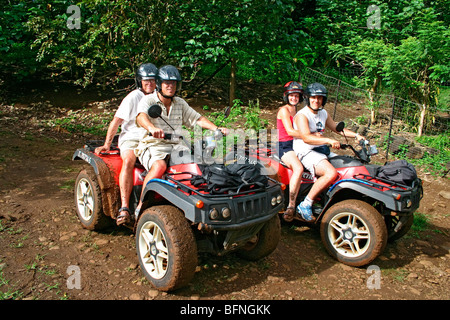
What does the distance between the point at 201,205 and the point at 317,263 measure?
1887 millimetres

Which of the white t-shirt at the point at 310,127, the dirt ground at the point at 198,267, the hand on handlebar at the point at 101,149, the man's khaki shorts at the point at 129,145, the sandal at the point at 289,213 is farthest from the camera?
the white t-shirt at the point at 310,127

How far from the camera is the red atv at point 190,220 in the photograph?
3.48 m

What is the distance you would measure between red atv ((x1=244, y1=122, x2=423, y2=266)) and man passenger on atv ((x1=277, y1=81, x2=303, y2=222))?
0.51ft

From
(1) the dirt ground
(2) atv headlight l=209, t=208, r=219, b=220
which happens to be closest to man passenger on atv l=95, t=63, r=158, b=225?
(1) the dirt ground

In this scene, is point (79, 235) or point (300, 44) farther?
point (300, 44)

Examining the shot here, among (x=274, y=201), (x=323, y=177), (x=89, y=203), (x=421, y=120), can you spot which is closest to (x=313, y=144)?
(x=323, y=177)

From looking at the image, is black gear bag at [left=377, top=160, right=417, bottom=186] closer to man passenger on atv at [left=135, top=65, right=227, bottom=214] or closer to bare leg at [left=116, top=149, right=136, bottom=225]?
man passenger on atv at [left=135, top=65, right=227, bottom=214]

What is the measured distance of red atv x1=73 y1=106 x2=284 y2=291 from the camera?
3.48 metres

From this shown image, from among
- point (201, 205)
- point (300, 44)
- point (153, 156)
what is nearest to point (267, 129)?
point (300, 44)

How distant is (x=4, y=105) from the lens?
387 inches

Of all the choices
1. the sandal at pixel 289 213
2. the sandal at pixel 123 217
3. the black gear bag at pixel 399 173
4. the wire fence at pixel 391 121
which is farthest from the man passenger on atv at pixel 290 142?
the wire fence at pixel 391 121

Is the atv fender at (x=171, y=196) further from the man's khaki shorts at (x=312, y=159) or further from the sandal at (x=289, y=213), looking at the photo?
the man's khaki shorts at (x=312, y=159)

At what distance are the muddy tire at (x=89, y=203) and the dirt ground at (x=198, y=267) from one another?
0.48ft
